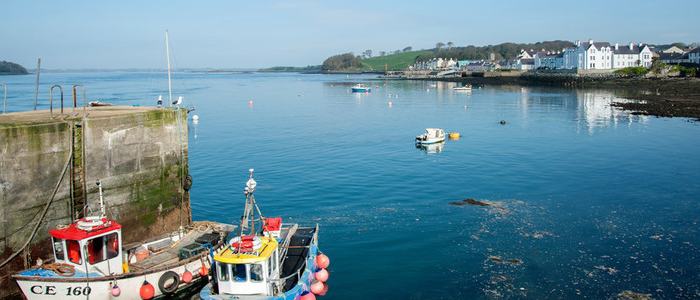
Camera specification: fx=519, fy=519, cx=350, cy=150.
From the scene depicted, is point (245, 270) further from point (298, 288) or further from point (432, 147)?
point (432, 147)

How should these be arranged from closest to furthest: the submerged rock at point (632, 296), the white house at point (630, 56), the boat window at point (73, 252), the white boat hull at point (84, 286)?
1. the white boat hull at point (84, 286)
2. the boat window at point (73, 252)
3. the submerged rock at point (632, 296)
4. the white house at point (630, 56)

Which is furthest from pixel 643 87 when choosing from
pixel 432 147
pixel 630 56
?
pixel 432 147

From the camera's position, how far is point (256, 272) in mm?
14289

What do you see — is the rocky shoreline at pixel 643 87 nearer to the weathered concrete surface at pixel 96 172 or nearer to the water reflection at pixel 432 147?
the water reflection at pixel 432 147

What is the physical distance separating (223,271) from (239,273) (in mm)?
440

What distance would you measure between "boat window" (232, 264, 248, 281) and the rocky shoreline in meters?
61.4

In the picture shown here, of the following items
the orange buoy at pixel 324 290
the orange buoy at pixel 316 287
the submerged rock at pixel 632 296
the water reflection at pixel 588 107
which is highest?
the water reflection at pixel 588 107

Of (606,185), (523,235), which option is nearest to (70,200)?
(523,235)

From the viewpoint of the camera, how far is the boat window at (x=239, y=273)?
1431 centimetres

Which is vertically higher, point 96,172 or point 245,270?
point 96,172

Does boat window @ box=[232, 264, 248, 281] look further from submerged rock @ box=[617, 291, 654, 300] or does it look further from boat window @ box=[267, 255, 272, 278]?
submerged rock @ box=[617, 291, 654, 300]

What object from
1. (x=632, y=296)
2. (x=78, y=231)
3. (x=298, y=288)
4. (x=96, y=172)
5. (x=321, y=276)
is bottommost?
(x=632, y=296)

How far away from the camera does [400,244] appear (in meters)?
21.2

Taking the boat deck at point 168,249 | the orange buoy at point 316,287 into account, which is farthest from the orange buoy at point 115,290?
the orange buoy at point 316,287
